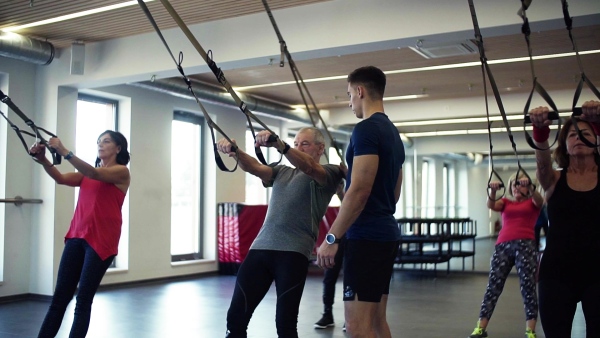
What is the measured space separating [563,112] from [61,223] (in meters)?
7.77

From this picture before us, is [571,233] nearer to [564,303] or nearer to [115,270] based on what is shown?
[564,303]

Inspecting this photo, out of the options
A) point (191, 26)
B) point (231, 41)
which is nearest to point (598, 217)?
point (231, 41)

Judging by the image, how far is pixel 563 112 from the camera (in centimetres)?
1067

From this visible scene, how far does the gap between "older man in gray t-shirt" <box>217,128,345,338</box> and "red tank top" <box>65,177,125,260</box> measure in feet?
A: 3.17

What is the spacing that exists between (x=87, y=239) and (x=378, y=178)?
1.82 meters

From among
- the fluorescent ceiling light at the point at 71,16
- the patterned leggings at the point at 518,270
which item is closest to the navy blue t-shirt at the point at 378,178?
the patterned leggings at the point at 518,270

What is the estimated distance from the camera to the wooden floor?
5496mm

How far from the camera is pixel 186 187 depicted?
10.5 metres

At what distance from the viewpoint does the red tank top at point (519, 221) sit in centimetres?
508

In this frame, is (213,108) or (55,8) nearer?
(55,8)

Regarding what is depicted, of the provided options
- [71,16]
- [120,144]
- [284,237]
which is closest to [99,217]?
[120,144]

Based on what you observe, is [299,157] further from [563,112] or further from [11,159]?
[563,112]

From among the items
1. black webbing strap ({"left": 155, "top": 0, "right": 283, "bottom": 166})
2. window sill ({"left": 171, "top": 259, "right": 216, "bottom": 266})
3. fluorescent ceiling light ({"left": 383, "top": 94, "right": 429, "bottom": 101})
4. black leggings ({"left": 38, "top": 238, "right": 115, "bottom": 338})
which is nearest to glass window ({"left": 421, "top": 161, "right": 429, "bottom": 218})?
fluorescent ceiling light ({"left": 383, "top": 94, "right": 429, "bottom": 101})

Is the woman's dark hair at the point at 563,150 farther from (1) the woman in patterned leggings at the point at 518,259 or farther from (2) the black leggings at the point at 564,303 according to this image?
(1) the woman in patterned leggings at the point at 518,259
